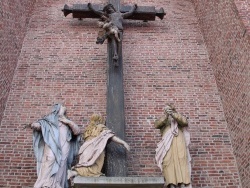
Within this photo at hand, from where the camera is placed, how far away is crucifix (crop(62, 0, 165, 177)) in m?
6.91

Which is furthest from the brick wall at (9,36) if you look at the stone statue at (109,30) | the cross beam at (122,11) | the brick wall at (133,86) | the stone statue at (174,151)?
the stone statue at (174,151)

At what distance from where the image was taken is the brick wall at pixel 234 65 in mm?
7516

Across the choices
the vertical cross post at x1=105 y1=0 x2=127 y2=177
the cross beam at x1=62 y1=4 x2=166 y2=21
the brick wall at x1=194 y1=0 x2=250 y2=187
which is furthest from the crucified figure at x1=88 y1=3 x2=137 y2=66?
the brick wall at x1=194 y1=0 x2=250 y2=187

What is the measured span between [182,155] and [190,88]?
2445mm

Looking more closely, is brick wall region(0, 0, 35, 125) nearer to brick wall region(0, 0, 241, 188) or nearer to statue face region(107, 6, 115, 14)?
brick wall region(0, 0, 241, 188)

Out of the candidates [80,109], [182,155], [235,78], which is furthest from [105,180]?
[235,78]

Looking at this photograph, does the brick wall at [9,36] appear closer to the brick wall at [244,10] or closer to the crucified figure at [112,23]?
the crucified figure at [112,23]

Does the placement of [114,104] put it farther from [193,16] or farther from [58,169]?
[193,16]

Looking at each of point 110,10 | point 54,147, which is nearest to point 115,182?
point 54,147

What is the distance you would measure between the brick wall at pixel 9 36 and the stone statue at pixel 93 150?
2.27m

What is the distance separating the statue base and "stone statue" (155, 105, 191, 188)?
64 centimetres

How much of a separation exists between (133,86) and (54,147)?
278 cm

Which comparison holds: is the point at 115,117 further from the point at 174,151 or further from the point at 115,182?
the point at 115,182

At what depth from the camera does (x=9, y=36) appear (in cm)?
893
